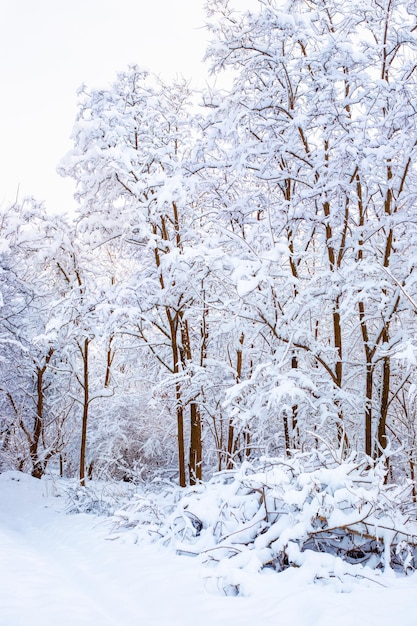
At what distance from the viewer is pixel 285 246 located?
5941 mm

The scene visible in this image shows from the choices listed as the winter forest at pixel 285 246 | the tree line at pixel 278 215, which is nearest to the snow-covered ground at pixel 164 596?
the winter forest at pixel 285 246

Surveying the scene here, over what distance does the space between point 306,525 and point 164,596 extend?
4.89 ft

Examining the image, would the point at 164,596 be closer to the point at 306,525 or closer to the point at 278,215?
the point at 306,525

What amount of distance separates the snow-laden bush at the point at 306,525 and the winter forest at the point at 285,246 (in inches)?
0.9

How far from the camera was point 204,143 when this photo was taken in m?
7.23

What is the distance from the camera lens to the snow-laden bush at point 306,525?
454cm

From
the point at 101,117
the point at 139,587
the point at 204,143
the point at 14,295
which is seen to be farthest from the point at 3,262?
the point at 139,587

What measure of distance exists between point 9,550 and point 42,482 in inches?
300

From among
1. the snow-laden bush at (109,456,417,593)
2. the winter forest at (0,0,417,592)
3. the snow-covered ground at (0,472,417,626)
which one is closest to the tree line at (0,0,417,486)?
the winter forest at (0,0,417,592)

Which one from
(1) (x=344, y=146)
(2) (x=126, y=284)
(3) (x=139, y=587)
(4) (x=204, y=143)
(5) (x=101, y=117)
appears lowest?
(3) (x=139, y=587)

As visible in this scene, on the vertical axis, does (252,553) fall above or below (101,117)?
below

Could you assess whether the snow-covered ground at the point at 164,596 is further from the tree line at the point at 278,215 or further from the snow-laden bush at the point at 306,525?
the tree line at the point at 278,215

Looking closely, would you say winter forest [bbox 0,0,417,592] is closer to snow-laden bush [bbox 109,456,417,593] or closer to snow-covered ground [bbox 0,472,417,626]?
snow-laden bush [bbox 109,456,417,593]

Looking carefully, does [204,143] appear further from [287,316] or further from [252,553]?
[252,553]
